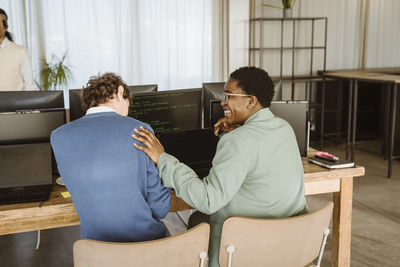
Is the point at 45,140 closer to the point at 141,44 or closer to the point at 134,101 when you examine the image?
the point at 134,101

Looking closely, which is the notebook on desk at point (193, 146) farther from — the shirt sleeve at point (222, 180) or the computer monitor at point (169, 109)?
the shirt sleeve at point (222, 180)

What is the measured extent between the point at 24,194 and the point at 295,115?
1411 mm

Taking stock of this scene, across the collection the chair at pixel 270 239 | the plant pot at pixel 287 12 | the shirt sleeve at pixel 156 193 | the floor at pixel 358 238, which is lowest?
the floor at pixel 358 238

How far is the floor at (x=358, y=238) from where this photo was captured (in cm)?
273

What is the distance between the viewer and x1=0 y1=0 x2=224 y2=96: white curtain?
4.84 meters

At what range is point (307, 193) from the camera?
209cm

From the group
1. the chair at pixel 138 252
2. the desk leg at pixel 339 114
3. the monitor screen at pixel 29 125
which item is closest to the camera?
the chair at pixel 138 252

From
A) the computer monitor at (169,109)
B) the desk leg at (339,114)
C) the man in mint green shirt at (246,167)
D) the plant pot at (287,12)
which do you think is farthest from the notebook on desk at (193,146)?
the desk leg at (339,114)

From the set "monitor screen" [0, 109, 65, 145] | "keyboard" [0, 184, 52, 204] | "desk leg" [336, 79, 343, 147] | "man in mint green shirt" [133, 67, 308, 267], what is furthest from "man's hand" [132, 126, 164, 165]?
"desk leg" [336, 79, 343, 147]

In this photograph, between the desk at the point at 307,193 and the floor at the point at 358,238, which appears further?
the floor at the point at 358,238

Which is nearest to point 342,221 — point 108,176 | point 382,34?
point 108,176

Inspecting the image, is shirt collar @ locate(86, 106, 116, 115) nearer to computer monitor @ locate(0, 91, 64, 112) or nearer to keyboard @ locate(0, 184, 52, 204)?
keyboard @ locate(0, 184, 52, 204)

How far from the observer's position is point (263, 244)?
1.42m

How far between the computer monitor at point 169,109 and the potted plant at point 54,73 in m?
2.88
